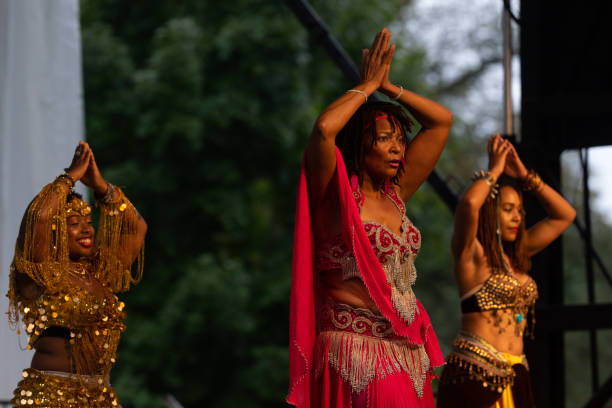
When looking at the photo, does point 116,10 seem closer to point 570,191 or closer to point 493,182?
point 493,182

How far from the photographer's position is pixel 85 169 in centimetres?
393

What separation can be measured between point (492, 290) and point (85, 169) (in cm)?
216

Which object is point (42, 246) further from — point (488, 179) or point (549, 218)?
point (549, 218)

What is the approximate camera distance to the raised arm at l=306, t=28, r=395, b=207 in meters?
3.32

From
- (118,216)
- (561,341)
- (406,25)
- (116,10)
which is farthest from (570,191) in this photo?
(118,216)

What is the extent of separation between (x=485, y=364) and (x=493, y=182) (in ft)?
3.12

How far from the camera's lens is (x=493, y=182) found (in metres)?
4.57

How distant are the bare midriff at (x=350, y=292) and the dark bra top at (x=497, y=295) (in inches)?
51.2

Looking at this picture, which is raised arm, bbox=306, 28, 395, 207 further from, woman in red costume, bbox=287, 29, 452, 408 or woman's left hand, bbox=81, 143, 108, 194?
woman's left hand, bbox=81, 143, 108, 194

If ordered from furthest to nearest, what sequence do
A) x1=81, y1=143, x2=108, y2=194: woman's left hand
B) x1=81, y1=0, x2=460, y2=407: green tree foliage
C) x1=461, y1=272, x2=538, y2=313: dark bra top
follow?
x1=81, y1=0, x2=460, y2=407: green tree foliage, x1=461, y1=272, x2=538, y2=313: dark bra top, x1=81, y1=143, x2=108, y2=194: woman's left hand

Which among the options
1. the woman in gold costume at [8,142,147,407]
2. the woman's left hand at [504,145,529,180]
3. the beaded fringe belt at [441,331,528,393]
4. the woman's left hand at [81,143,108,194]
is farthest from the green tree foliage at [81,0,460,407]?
the woman in gold costume at [8,142,147,407]

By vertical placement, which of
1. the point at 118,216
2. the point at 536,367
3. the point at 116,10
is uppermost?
the point at 116,10

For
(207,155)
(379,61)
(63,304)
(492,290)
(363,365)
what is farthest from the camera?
(207,155)

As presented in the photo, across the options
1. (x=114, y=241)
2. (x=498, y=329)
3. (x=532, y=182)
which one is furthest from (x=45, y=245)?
(x=532, y=182)
